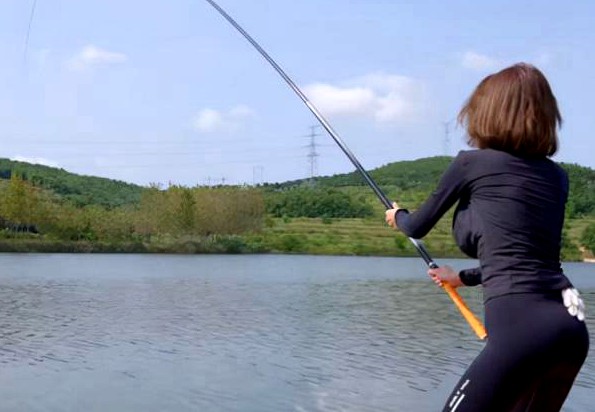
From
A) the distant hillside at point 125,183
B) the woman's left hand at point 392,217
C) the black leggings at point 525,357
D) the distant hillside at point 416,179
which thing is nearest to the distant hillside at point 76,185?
the distant hillside at point 125,183

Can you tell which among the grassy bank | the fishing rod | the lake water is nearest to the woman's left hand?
the fishing rod

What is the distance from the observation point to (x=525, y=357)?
2.90 meters

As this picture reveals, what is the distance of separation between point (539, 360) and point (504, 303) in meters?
0.21

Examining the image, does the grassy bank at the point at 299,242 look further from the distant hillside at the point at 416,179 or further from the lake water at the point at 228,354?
the lake water at the point at 228,354

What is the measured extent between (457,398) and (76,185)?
566 ft

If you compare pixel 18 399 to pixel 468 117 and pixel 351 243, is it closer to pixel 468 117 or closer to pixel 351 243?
pixel 468 117

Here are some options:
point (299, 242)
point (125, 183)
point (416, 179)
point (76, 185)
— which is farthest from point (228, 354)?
point (125, 183)

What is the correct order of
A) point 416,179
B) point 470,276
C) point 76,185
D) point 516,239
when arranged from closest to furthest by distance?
point 516,239
point 470,276
point 416,179
point 76,185

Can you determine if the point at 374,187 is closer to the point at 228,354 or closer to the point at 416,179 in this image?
the point at 228,354

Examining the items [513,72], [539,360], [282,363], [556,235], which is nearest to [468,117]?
[513,72]

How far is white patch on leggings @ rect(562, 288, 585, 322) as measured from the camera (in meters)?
2.93

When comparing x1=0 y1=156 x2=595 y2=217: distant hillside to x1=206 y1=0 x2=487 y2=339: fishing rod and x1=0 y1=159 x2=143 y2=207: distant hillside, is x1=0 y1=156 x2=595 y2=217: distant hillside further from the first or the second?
x1=206 y1=0 x2=487 y2=339: fishing rod

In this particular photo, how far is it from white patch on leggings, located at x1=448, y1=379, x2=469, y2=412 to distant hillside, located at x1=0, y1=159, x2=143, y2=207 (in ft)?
498

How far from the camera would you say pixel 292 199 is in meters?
154
